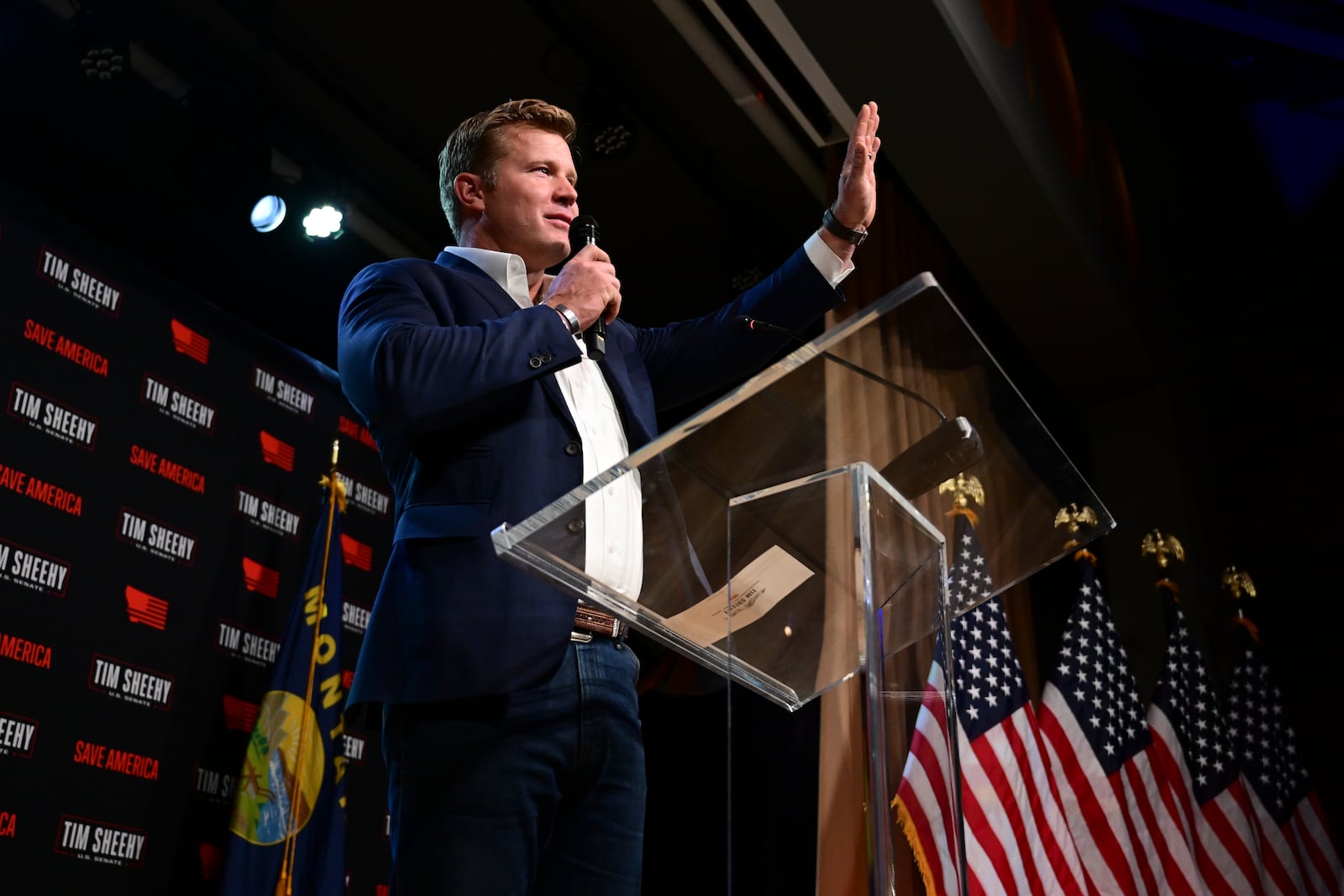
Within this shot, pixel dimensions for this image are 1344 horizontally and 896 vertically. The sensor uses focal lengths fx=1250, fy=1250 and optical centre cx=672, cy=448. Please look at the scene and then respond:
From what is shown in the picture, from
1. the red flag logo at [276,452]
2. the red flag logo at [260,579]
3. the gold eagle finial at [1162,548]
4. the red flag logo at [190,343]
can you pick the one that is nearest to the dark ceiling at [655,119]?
the red flag logo at [190,343]

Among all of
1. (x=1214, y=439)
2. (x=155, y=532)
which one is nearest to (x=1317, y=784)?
(x=1214, y=439)

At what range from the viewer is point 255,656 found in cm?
378

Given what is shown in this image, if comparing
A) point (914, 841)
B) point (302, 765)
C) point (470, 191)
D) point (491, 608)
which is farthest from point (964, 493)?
point (302, 765)

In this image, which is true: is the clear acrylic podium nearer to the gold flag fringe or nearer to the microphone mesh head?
the gold flag fringe

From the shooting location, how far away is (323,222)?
424cm

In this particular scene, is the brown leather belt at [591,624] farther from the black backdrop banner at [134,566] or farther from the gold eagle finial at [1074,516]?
the black backdrop banner at [134,566]

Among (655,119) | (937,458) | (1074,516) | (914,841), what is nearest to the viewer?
(914,841)

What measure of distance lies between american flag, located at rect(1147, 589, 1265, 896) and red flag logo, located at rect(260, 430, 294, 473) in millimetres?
2889

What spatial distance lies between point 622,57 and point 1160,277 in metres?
2.81

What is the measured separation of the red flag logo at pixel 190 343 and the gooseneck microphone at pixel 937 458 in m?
3.10

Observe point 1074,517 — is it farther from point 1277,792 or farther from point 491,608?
point 1277,792

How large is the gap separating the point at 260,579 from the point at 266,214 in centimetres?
120

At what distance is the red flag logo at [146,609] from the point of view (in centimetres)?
342

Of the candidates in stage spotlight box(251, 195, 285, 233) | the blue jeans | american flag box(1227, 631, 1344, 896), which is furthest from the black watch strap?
american flag box(1227, 631, 1344, 896)
